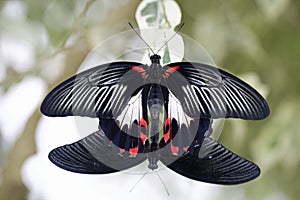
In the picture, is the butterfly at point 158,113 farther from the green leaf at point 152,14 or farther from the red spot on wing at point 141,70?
the green leaf at point 152,14

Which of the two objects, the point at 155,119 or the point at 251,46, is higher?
the point at 251,46

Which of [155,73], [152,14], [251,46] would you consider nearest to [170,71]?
[155,73]

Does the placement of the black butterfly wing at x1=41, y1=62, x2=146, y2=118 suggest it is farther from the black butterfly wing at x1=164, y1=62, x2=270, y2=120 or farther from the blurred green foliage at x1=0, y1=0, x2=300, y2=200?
the blurred green foliage at x1=0, y1=0, x2=300, y2=200

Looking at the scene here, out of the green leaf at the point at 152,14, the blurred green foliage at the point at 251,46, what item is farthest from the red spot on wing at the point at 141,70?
the blurred green foliage at the point at 251,46

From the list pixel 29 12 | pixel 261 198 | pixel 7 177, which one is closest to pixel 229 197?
pixel 261 198

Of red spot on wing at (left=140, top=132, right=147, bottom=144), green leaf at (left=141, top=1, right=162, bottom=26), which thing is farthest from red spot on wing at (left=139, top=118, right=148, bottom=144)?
green leaf at (left=141, top=1, right=162, bottom=26)

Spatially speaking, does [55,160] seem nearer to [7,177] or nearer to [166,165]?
[166,165]

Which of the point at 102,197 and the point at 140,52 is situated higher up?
the point at 140,52

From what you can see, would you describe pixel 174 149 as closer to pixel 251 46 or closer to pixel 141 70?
pixel 141 70
